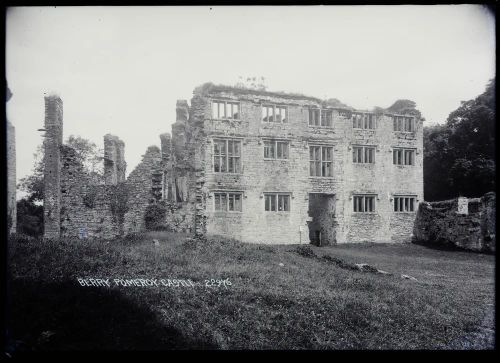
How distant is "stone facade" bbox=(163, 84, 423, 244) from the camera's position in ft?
57.4

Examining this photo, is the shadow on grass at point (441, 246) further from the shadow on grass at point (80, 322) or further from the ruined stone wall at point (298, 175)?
the shadow on grass at point (80, 322)

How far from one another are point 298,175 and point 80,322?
Result: 1451cm

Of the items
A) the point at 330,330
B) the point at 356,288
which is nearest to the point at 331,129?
the point at 356,288

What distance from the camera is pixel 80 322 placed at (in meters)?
5.86

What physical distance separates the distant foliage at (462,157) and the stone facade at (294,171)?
1946mm

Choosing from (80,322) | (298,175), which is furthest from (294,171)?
(80,322)

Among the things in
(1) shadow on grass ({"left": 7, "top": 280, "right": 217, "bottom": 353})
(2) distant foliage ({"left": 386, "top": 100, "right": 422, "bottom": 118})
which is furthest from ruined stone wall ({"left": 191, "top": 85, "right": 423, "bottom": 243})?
(1) shadow on grass ({"left": 7, "top": 280, "right": 217, "bottom": 353})

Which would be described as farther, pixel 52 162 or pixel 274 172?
pixel 274 172

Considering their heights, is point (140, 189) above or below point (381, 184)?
below

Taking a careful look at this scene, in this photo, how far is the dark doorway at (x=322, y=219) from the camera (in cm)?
1942

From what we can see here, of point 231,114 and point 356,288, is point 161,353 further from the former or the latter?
point 231,114

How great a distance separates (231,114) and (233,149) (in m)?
1.94

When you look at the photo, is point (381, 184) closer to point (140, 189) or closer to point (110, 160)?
point (140, 189)

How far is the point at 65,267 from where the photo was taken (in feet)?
22.7
